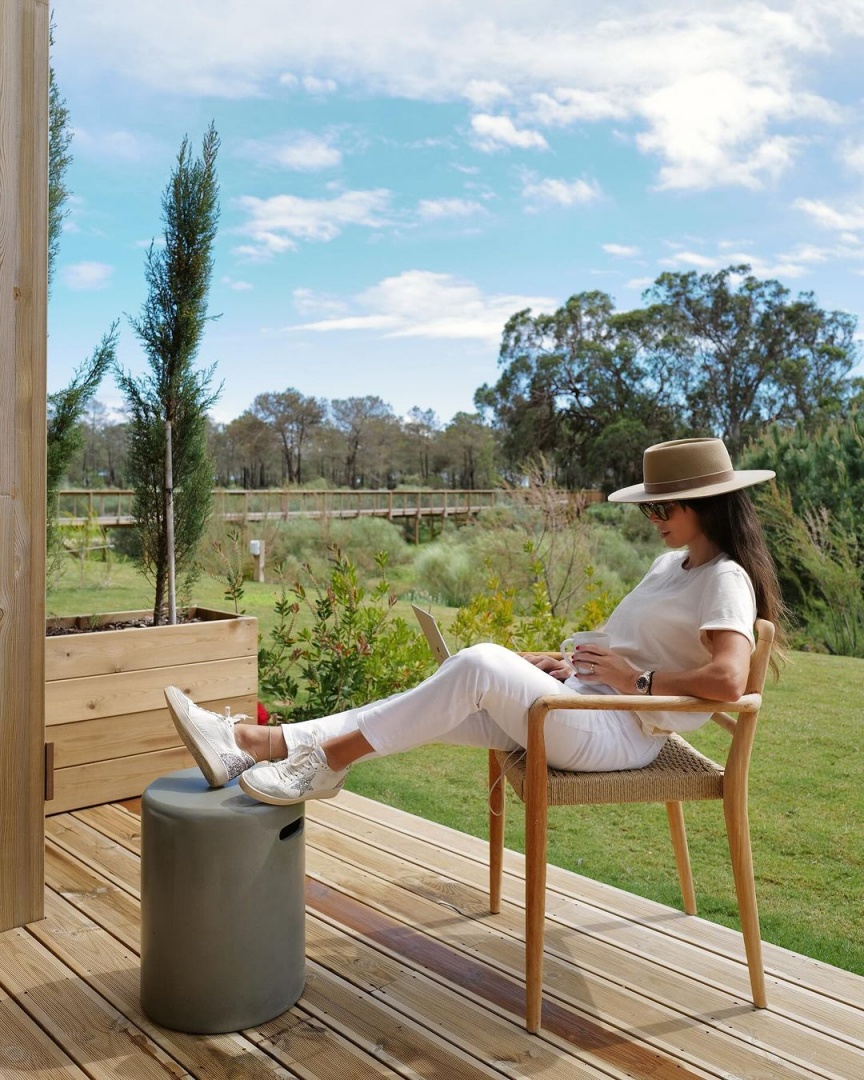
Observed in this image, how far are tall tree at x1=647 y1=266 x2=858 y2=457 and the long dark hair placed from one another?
17726 millimetres

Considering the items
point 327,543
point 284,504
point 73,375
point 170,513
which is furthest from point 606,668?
point 284,504

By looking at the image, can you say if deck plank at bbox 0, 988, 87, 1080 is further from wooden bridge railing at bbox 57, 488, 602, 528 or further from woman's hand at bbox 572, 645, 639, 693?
wooden bridge railing at bbox 57, 488, 602, 528

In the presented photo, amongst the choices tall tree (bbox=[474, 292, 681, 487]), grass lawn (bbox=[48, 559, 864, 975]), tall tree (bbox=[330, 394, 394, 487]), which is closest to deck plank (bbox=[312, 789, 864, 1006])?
grass lawn (bbox=[48, 559, 864, 975])

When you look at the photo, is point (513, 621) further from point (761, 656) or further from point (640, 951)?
point (761, 656)

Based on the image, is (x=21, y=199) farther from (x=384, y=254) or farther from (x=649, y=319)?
(x=649, y=319)

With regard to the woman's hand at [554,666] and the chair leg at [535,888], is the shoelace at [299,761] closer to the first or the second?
the chair leg at [535,888]

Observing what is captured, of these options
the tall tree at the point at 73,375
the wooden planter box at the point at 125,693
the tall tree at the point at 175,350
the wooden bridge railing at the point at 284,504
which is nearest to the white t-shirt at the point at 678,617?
the wooden planter box at the point at 125,693

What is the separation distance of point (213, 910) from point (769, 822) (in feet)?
7.22

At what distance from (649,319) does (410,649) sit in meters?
19.0

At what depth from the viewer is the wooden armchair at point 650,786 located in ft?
6.30

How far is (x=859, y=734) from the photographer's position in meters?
4.20

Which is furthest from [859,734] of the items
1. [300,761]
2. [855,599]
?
[300,761]

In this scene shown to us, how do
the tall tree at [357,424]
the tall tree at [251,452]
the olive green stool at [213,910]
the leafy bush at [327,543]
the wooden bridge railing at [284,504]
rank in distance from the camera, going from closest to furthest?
1. the olive green stool at [213,910]
2. the wooden bridge railing at [284,504]
3. the leafy bush at [327,543]
4. the tall tree at [251,452]
5. the tall tree at [357,424]

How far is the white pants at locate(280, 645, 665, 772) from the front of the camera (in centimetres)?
203
